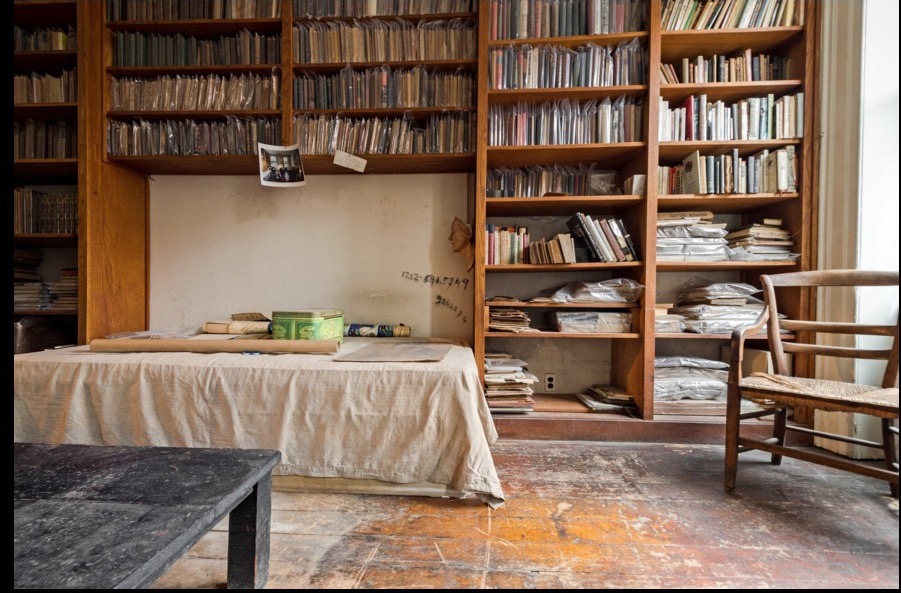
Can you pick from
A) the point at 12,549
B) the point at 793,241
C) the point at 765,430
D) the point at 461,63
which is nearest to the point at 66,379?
the point at 12,549

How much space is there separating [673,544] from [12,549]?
1.57 meters

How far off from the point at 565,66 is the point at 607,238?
0.96 m

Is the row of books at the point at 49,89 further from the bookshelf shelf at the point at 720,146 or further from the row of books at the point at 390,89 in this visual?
the bookshelf shelf at the point at 720,146

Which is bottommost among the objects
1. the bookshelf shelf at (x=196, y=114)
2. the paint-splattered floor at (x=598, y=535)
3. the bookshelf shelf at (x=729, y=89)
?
the paint-splattered floor at (x=598, y=535)

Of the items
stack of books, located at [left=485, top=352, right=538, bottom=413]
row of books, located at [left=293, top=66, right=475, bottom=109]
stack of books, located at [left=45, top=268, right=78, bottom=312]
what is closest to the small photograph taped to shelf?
row of books, located at [left=293, top=66, right=475, bottom=109]

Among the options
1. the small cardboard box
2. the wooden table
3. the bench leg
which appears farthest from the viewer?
the small cardboard box

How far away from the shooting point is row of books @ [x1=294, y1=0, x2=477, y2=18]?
209 cm

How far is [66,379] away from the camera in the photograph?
5.24 ft

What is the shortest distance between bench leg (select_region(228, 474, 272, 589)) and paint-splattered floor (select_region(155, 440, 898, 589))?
9 centimetres

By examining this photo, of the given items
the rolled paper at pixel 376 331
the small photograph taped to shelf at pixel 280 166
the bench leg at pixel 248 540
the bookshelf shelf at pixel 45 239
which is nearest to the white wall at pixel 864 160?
the rolled paper at pixel 376 331

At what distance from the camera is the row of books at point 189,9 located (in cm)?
211

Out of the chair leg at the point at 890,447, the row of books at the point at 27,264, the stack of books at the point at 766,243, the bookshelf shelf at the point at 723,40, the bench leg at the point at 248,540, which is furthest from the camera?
the row of books at the point at 27,264

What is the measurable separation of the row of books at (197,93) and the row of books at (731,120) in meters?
2.21

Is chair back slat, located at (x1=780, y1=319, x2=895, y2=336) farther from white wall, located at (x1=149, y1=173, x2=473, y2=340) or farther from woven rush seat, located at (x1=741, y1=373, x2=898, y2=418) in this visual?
white wall, located at (x1=149, y1=173, x2=473, y2=340)
